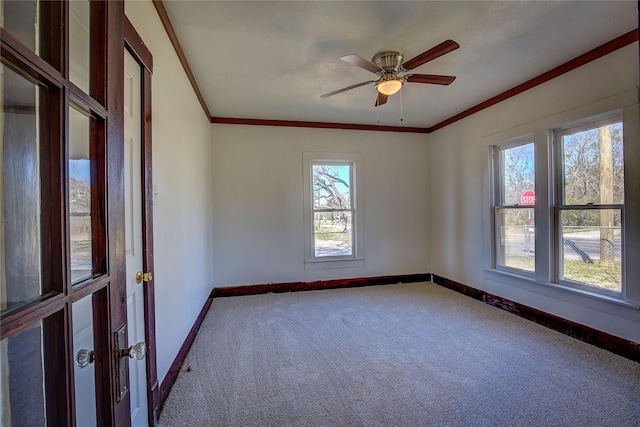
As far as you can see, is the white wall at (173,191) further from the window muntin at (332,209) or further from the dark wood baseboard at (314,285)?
the window muntin at (332,209)

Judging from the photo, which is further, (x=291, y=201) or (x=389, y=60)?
(x=291, y=201)

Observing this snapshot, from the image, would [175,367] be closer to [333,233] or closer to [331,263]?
[331,263]

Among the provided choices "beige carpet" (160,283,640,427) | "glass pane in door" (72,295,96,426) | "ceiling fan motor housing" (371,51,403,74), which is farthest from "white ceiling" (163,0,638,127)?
"beige carpet" (160,283,640,427)

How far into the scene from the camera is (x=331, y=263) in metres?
4.62

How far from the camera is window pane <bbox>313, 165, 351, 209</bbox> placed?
4633 millimetres

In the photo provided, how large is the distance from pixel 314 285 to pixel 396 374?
2428mm

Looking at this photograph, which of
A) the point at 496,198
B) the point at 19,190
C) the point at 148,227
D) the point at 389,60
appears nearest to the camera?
the point at 19,190

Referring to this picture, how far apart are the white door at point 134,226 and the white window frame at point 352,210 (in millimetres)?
3012

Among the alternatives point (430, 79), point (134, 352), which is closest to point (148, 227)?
point (134, 352)

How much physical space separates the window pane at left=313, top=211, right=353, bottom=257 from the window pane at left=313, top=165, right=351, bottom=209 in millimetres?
146

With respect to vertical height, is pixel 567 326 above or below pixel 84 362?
below

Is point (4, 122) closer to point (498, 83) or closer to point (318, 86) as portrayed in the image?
point (318, 86)

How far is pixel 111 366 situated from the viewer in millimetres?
755

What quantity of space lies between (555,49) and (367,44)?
165 cm
